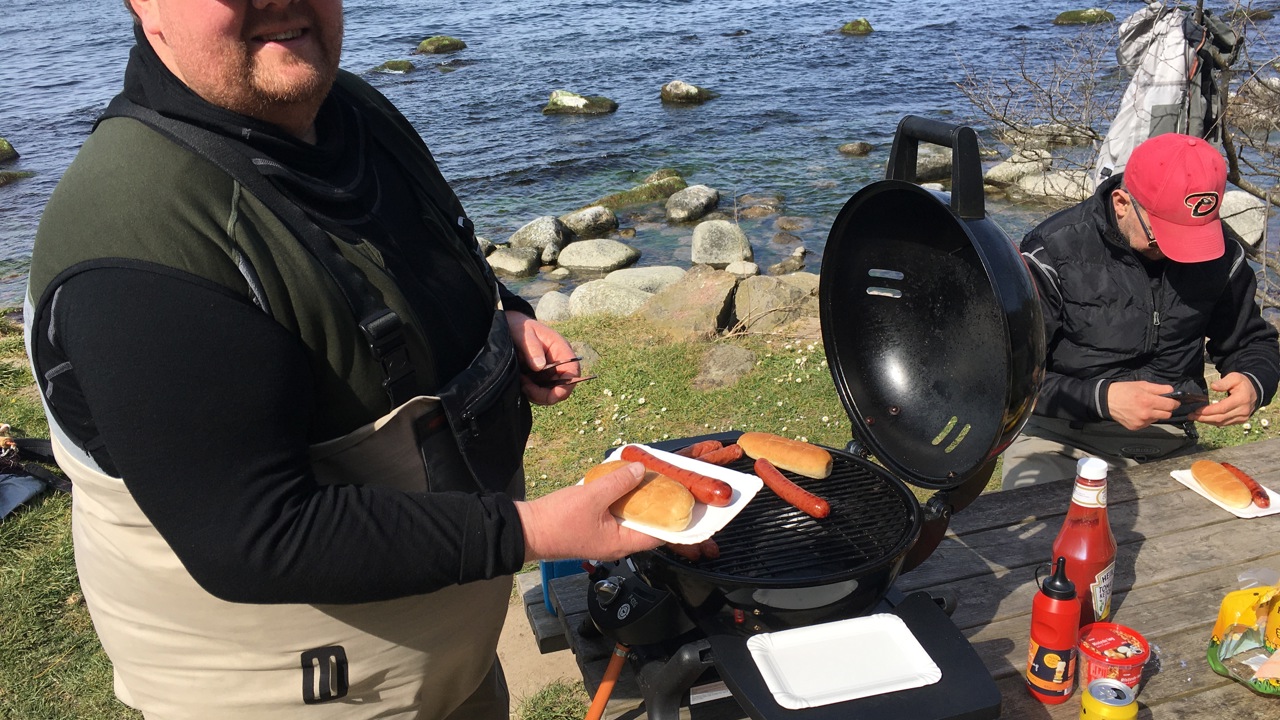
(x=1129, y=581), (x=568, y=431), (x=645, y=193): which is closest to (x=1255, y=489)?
(x=1129, y=581)

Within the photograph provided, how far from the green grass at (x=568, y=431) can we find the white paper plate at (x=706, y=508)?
6.01 feet

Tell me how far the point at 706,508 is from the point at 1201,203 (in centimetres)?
232

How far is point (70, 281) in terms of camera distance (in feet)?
5.09

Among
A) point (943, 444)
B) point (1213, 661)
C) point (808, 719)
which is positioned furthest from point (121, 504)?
point (1213, 661)

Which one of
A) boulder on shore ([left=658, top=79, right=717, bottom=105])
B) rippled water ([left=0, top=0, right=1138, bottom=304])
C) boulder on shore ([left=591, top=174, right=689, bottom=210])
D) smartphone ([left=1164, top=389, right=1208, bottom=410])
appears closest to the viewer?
smartphone ([left=1164, top=389, right=1208, bottom=410])

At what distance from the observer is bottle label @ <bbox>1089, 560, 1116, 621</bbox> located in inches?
95.6

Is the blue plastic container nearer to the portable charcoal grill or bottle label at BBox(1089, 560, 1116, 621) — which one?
the portable charcoal grill

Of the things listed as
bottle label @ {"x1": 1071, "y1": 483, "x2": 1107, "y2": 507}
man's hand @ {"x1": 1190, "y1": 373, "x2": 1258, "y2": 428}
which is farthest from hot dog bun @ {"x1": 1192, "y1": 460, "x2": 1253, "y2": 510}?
bottle label @ {"x1": 1071, "y1": 483, "x2": 1107, "y2": 507}

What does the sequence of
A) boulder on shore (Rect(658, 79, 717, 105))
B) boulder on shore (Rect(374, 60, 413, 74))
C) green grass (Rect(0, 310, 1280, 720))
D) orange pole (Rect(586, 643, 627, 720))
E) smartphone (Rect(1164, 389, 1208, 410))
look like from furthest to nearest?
boulder on shore (Rect(374, 60, 413, 74)), boulder on shore (Rect(658, 79, 717, 105)), green grass (Rect(0, 310, 1280, 720)), smartphone (Rect(1164, 389, 1208, 410)), orange pole (Rect(586, 643, 627, 720))

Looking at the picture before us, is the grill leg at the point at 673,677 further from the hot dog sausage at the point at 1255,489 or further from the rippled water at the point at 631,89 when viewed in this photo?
the rippled water at the point at 631,89

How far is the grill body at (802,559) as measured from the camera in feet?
6.89

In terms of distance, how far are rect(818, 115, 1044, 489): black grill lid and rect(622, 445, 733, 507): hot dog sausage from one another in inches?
23.2

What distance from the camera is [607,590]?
232cm

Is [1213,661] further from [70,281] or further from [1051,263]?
[70,281]
